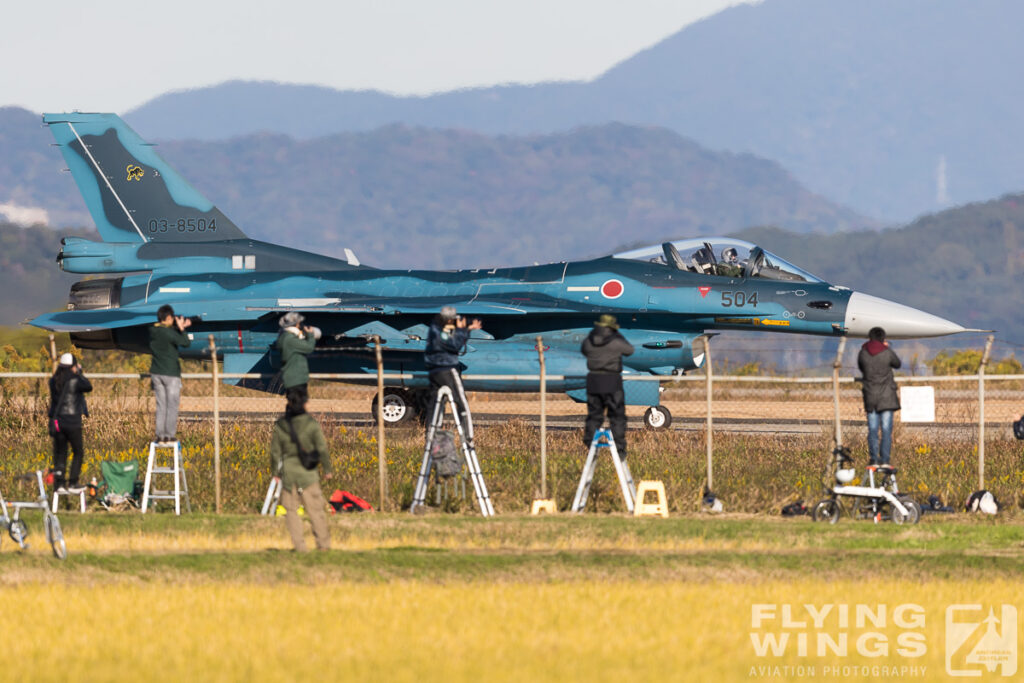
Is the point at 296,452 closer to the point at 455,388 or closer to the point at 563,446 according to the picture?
the point at 455,388

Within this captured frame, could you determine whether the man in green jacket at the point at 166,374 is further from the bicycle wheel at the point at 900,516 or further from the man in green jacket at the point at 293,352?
the bicycle wheel at the point at 900,516

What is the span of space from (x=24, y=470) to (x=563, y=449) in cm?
705

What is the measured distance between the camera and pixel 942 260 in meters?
131

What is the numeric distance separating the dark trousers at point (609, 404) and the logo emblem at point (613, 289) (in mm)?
8683

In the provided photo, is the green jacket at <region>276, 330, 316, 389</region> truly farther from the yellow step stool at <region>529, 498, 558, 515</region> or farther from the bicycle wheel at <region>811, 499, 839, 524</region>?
the bicycle wheel at <region>811, 499, 839, 524</region>

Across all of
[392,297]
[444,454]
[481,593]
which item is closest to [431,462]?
[444,454]

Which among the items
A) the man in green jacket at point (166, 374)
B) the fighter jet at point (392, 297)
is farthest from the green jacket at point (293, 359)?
the fighter jet at point (392, 297)

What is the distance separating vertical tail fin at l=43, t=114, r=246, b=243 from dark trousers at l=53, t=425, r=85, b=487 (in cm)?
1155

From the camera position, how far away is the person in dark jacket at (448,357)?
50.3 ft

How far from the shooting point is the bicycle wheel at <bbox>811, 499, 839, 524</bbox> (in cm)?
1454

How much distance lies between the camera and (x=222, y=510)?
15.7 m

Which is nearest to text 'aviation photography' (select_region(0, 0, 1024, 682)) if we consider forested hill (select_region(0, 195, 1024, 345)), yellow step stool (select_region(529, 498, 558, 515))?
yellow step stool (select_region(529, 498, 558, 515))

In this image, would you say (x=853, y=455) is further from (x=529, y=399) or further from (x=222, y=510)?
(x=529, y=399)

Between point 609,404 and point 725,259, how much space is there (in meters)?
9.10
